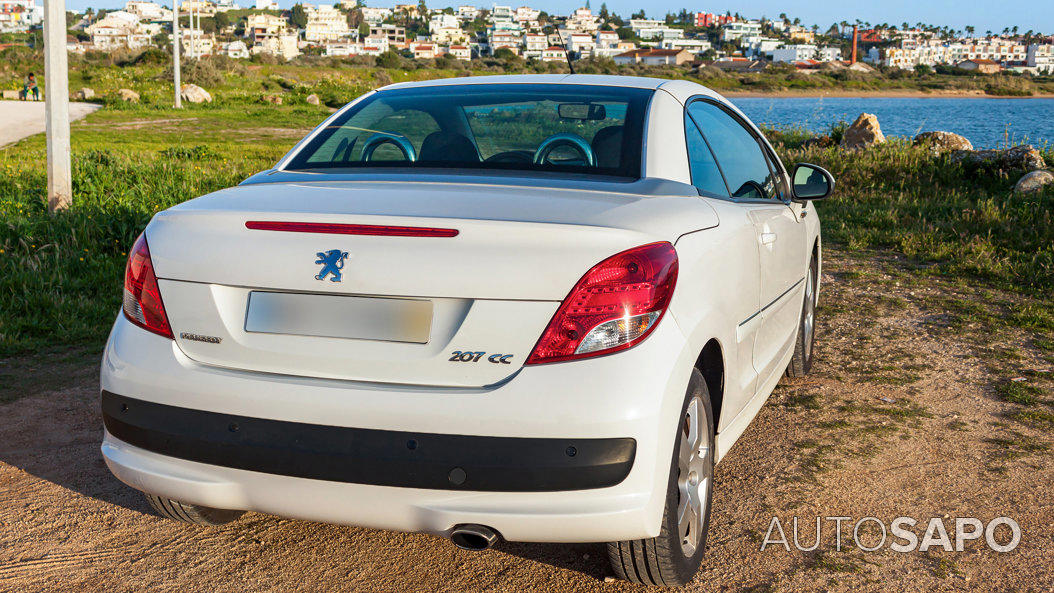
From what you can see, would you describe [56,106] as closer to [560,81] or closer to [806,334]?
[560,81]

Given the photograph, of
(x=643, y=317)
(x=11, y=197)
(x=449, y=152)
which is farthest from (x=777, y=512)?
(x=11, y=197)

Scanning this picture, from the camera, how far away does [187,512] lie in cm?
320

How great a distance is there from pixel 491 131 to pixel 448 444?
1.75 meters

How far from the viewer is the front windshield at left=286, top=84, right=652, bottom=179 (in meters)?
3.24

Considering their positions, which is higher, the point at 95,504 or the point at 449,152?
the point at 449,152

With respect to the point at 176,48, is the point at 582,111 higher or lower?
lower

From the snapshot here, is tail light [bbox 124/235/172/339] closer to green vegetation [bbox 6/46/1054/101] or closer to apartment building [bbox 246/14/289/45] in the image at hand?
green vegetation [bbox 6/46/1054/101]

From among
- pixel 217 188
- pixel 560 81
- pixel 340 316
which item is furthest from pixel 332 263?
pixel 217 188

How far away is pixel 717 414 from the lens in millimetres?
3062

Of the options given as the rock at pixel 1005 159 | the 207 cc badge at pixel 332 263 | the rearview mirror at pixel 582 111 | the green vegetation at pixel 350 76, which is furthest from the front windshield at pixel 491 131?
the green vegetation at pixel 350 76

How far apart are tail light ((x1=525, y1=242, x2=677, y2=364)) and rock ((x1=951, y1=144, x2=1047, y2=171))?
36.8 feet

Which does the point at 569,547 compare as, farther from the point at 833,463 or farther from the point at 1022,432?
the point at 1022,432

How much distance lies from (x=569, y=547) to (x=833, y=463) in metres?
1.37

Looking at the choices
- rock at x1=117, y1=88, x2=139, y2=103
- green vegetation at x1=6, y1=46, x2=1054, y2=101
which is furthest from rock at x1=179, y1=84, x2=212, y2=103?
rock at x1=117, y1=88, x2=139, y2=103
